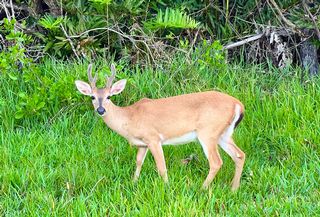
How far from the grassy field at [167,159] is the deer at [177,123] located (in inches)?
6.5

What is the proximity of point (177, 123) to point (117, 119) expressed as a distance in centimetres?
54

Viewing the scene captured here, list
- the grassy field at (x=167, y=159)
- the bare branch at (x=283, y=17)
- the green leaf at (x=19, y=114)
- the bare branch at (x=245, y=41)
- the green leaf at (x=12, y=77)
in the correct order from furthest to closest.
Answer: the bare branch at (x=245, y=41) → the bare branch at (x=283, y=17) → the green leaf at (x=12, y=77) → the green leaf at (x=19, y=114) → the grassy field at (x=167, y=159)

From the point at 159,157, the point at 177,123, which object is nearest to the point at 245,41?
the point at 177,123

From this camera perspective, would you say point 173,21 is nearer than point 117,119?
No

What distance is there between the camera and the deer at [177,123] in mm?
5871

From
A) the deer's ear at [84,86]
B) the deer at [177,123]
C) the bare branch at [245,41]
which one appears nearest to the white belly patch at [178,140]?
the deer at [177,123]

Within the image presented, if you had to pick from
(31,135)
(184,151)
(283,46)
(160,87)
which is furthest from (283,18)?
(31,135)

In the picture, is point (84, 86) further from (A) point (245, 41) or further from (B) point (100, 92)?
(A) point (245, 41)

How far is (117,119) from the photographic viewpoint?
615 centimetres

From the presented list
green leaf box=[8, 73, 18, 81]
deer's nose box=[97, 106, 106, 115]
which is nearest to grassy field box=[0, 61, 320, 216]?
green leaf box=[8, 73, 18, 81]

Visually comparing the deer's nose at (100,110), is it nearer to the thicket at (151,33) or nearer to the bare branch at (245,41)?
the thicket at (151,33)

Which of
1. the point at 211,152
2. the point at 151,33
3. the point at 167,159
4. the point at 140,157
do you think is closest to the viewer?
the point at 211,152

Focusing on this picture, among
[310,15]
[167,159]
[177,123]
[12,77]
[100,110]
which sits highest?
[310,15]

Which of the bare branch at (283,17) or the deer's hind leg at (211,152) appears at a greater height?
the bare branch at (283,17)
